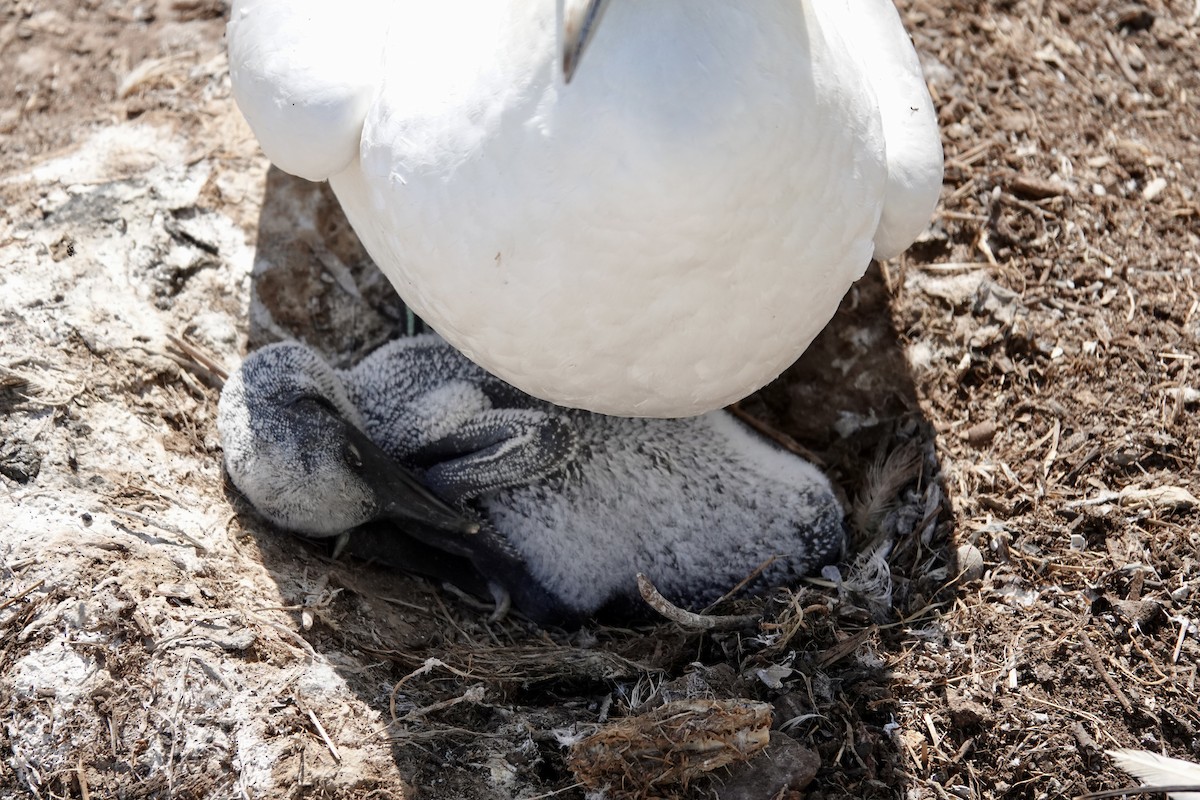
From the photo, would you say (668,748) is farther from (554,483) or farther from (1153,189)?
(1153,189)

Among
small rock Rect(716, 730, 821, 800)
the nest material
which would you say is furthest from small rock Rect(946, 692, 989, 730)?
the nest material

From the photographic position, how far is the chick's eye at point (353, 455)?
331cm

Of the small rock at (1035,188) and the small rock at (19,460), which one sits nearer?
the small rock at (19,460)

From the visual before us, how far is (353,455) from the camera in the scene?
332cm

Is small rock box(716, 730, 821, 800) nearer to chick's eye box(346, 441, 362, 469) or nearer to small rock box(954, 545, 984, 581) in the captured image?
small rock box(954, 545, 984, 581)

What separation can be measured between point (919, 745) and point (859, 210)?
1.39 meters

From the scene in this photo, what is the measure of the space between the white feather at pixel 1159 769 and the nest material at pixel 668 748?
3.02 ft

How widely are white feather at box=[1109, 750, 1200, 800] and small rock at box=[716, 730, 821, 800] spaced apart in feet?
2.53

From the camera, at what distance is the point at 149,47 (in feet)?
14.6

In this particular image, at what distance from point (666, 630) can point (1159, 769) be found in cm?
130

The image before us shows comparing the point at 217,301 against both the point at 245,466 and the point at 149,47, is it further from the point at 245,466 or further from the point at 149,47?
the point at 149,47

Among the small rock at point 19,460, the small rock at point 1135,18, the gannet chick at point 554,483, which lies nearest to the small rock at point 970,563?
the gannet chick at point 554,483

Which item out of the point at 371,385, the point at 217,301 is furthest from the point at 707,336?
the point at 217,301

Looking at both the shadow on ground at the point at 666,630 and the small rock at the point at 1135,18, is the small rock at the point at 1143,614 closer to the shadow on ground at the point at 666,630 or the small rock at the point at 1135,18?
the shadow on ground at the point at 666,630
